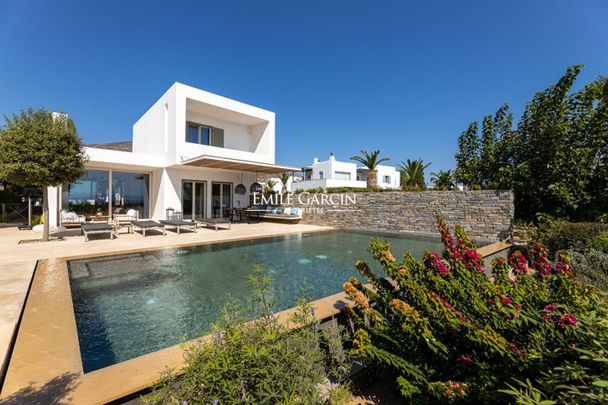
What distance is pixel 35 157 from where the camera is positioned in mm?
8578

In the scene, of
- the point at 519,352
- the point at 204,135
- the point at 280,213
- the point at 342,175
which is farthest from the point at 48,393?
the point at 342,175

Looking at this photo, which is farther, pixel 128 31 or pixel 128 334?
pixel 128 31

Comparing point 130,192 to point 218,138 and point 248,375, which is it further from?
point 248,375

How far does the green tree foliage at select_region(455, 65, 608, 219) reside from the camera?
10086mm

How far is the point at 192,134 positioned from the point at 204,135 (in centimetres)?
80

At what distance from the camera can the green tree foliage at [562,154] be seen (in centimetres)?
1009

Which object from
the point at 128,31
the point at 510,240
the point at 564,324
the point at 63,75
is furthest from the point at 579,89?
the point at 63,75

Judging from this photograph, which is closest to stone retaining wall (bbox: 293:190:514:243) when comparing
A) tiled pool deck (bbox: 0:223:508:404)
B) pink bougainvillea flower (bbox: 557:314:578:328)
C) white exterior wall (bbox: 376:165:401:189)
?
tiled pool deck (bbox: 0:223:508:404)

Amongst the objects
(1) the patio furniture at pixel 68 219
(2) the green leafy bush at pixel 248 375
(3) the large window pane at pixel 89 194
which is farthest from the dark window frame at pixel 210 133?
(2) the green leafy bush at pixel 248 375

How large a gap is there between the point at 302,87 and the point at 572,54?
1841 cm

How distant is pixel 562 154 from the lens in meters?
10.4

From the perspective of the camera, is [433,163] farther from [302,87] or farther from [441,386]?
[441,386]

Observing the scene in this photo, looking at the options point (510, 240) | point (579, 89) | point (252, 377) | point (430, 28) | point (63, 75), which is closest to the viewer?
point (252, 377)

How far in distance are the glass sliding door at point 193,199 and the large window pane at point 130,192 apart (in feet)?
8.27
